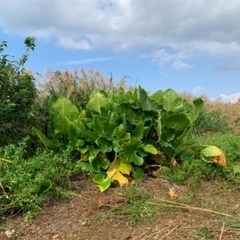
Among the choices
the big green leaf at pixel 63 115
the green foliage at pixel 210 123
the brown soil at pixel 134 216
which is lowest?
the brown soil at pixel 134 216

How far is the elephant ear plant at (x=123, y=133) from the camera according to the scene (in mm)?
4336

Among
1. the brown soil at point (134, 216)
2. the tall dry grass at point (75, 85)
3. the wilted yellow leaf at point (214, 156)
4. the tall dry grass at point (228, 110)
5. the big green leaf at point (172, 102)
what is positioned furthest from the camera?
the tall dry grass at point (228, 110)

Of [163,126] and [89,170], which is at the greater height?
[163,126]

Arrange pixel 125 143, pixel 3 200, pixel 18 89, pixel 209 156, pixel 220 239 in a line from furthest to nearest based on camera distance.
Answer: pixel 18 89
pixel 209 156
pixel 125 143
pixel 3 200
pixel 220 239

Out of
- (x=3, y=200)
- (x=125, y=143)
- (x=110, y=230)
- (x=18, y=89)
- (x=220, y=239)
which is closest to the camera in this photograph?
(x=220, y=239)

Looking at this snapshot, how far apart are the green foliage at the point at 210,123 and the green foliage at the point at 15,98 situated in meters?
4.43

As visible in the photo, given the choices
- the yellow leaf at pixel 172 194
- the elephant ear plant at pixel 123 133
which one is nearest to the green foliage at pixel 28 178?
the elephant ear plant at pixel 123 133

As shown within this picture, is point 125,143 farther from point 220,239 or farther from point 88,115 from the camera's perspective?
point 220,239

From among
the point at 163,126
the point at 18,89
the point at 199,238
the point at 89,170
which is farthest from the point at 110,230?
the point at 18,89

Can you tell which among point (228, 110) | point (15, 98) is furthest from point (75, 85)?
point (228, 110)

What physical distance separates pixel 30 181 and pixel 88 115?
3.41 feet

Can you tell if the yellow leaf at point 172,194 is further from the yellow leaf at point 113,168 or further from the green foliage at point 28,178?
the green foliage at point 28,178

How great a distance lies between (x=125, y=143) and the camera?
4.30 m

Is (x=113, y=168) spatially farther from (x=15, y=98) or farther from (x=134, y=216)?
(x=15, y=98)
